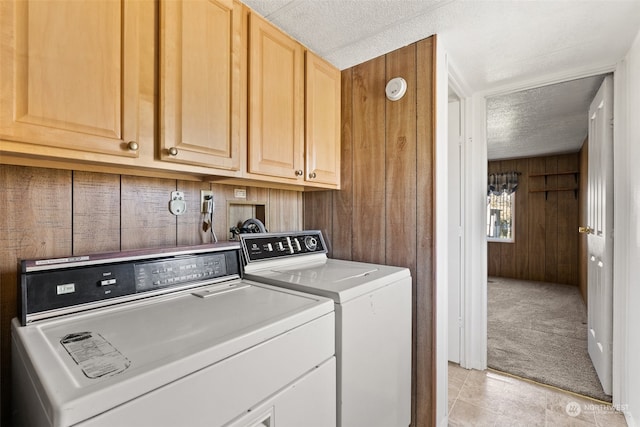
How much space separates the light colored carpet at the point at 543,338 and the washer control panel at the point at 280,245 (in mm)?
1860

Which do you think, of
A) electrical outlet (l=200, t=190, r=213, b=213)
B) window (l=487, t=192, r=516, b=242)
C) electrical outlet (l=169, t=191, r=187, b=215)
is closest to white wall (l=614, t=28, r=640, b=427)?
electrical outlet (l=200, t=190, r=213, b=213)

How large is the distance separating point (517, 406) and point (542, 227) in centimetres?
472

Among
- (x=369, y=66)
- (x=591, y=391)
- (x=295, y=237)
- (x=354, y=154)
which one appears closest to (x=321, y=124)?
(x=354, y=154)

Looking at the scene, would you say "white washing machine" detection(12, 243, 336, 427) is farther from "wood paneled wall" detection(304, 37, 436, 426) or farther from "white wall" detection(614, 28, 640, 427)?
"white wall" detection(614, 28, 640, 427)

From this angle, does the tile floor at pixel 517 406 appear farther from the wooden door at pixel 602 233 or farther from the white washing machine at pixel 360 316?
the white washing machine at pixel 360 316

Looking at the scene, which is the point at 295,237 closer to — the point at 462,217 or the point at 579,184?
the point at 462,217

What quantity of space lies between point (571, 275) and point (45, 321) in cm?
686

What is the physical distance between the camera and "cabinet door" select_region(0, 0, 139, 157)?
80cm

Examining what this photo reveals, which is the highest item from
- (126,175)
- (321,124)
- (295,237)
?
(321,124)

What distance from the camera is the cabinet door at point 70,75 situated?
798 millimetres

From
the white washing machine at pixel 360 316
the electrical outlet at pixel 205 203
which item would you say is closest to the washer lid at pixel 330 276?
the white washing machine at pixel 360 316

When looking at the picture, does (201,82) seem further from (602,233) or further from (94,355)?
(602,233)

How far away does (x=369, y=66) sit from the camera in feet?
6.17

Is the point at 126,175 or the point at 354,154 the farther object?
the point at 354,154
